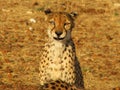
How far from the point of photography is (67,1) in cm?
1551

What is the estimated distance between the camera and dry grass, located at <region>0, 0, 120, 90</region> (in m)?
9.31

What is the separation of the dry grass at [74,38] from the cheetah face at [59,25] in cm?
170

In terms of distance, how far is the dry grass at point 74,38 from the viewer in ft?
30.6

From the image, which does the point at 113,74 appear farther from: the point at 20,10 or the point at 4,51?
the point at 20,10

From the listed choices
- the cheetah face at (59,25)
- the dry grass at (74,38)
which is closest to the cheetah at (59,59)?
the cheetah face at (59,25)

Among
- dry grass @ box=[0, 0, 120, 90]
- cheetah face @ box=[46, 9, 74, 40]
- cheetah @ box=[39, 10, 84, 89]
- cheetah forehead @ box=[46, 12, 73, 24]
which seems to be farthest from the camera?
dry grass @ box=[0, 0, 120, 90]

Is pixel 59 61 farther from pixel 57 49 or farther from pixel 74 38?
pixel 74 38

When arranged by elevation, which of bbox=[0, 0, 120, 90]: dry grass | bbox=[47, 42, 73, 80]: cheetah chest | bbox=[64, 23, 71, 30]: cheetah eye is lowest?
bbox=[0, 0, 120, 90]: dry grass

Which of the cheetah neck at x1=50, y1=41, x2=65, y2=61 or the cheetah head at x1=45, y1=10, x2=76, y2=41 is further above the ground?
the cheetah head at x1=45, y1=10, x2=76, y2=41

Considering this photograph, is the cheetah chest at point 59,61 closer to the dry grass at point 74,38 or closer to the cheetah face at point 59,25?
the cheetah face at point 59,25

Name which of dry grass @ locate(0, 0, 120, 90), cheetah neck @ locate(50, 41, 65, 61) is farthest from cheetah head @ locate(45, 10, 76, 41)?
dry grass @ locate(0, 0, 120, 90)

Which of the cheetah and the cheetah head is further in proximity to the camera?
the cheetah

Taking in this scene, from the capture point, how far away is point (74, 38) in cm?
1195

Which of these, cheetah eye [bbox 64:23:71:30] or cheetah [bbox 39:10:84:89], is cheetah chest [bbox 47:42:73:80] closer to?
cheetah [bbox 39:10:84:89]
